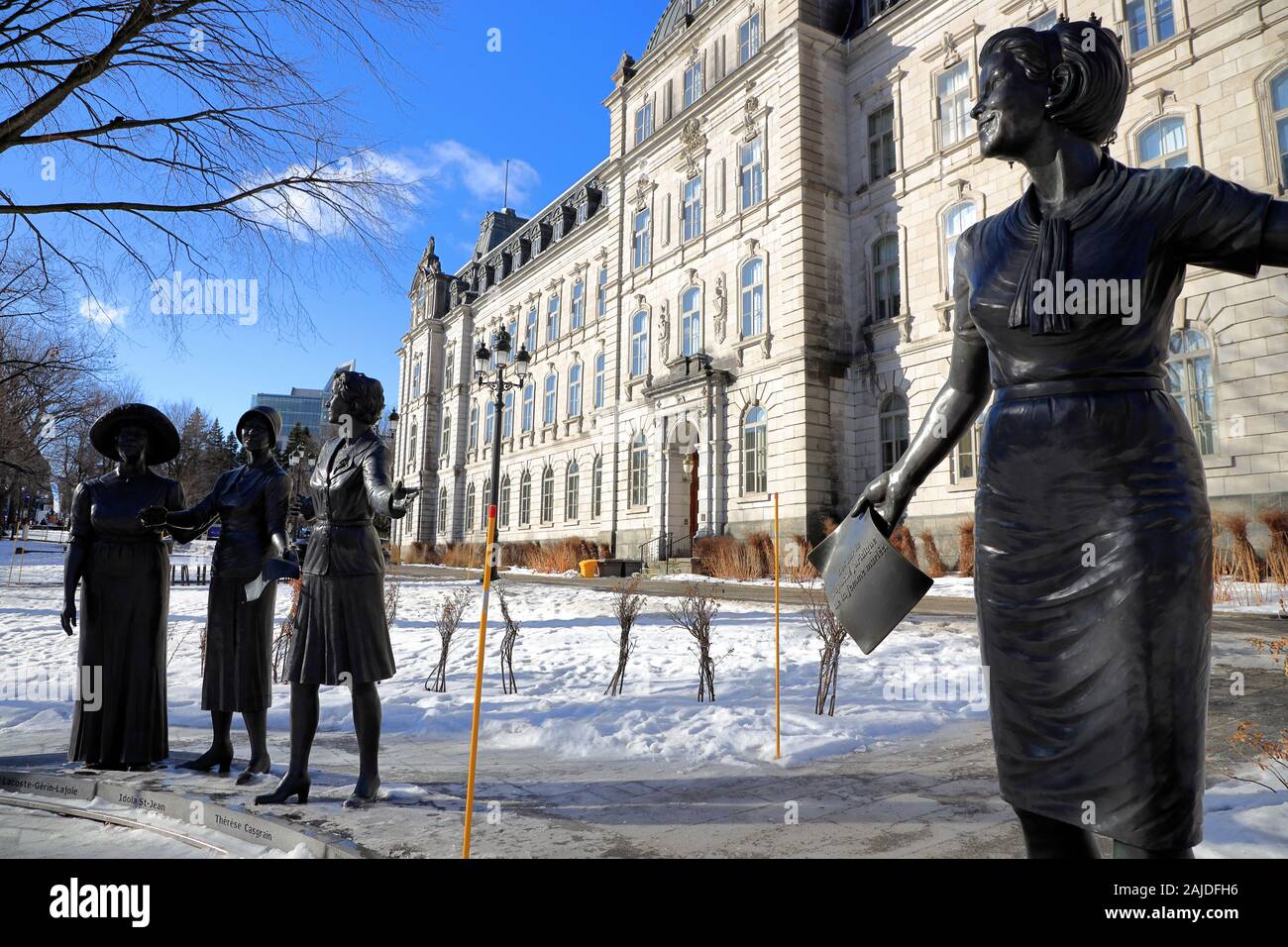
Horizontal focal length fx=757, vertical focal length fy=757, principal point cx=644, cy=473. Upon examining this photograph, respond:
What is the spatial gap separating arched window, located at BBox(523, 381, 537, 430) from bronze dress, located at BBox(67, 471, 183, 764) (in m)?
36.2

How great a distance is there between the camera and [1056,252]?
1918mm

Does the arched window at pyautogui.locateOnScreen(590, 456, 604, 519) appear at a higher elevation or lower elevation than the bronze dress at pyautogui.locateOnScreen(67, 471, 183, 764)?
higher

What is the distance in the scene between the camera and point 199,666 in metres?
9.73

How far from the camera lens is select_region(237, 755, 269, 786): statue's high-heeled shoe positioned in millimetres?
4551

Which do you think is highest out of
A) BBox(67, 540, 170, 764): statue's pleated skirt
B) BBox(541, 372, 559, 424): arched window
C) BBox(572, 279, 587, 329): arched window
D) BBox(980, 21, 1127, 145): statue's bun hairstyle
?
BBox(572, 279, 587, 329): arched window

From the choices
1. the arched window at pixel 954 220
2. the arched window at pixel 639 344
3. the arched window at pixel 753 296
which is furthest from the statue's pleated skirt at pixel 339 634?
the arched window at pixel 639 344

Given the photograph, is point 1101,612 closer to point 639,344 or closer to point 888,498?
point 888,498

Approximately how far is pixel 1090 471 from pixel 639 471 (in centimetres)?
2701

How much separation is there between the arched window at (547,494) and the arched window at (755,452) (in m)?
15.9

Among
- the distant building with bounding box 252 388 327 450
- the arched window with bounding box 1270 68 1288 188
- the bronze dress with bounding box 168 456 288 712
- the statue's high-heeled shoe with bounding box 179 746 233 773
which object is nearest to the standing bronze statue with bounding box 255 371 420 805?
the bronze dress with bounding box 168 456 288 712

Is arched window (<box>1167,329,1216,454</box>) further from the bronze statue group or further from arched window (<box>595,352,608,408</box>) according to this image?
arched window (<box>595,352,608,408</box>)

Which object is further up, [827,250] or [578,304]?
[578,304]

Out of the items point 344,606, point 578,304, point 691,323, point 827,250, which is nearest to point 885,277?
point 827,250

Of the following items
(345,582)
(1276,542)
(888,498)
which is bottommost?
(345,582)
